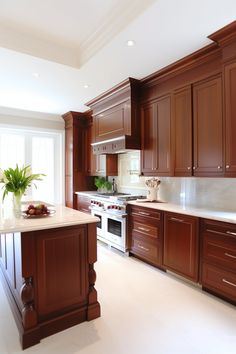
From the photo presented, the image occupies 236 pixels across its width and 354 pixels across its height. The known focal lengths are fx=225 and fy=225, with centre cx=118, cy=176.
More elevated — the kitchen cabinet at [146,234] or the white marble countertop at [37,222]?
the white marble countertop at [37,222]

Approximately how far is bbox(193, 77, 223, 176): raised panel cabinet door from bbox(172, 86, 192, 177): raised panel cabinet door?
0.08 meters

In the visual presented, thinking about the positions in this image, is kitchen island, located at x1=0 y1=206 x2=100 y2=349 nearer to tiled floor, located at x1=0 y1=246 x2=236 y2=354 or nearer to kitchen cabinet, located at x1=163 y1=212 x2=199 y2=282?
tiled floor, located at x1=0 y1=246 x2=236 y2=354

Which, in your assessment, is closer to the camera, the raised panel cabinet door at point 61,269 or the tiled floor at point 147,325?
the tiled floor at point 147,325

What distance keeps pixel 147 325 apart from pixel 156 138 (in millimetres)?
2363

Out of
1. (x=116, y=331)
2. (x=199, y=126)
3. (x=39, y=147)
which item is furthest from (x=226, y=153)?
(x=39, y=147)

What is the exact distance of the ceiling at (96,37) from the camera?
2.00 meters

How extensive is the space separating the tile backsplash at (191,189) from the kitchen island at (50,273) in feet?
5.71

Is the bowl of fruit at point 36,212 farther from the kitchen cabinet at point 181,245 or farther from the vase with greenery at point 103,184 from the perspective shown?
the vase with greenery at point 103,184

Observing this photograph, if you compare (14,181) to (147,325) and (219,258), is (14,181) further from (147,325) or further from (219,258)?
(219,258)

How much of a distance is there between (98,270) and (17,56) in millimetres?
2938

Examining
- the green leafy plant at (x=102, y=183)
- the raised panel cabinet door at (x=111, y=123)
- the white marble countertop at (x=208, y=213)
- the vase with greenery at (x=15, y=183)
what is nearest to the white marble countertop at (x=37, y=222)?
the vase with greenery at (x=15, y=183)

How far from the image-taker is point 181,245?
2770 millimetres

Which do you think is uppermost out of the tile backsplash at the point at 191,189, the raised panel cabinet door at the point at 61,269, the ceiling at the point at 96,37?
the ceiling at the point at 96,37

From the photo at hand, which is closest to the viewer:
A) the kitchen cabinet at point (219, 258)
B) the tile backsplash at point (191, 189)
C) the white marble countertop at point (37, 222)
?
the white marble countertop at point (37, 222)
